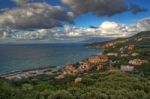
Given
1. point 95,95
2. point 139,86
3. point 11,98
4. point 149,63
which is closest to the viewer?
point 11,98

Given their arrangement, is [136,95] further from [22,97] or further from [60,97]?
[22,97]

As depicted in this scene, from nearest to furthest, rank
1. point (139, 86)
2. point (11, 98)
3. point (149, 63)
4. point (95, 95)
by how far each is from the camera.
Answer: point (11, 98) < point (95, 95) < point (139, 86) < point (149, 63)

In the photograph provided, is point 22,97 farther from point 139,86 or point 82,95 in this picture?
point 139,86

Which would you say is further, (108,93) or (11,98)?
(108,93)

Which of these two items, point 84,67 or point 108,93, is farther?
point 84,67

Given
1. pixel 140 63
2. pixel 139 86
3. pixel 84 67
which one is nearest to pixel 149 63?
pixel 140 63

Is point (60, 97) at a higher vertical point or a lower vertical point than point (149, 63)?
higher

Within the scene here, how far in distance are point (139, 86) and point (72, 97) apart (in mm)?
11519

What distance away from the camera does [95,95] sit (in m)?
28.5

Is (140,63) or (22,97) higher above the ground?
(22,97)

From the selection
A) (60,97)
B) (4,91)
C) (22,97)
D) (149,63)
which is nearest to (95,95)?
(60,97)

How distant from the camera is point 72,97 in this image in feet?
91.8

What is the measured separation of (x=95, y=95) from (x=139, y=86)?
983cm

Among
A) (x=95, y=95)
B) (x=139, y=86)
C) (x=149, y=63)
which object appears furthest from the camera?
(x=149, y=63)
